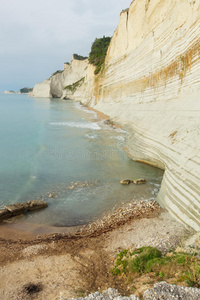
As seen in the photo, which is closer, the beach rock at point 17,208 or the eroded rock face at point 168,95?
the eroded rock face at point 168,95

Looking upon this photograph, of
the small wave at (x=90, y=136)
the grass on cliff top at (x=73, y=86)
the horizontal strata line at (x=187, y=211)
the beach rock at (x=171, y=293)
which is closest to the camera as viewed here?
the beach rock at (x=171, y=293)

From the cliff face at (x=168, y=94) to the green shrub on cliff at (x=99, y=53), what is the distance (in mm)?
19624

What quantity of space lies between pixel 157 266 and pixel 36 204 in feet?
15.9

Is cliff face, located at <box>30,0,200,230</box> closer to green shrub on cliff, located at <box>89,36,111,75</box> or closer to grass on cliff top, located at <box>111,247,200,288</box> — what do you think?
grass on cliff top, located at <box>111,247,200,288</box>

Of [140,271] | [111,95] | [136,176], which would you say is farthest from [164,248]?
[111,95]

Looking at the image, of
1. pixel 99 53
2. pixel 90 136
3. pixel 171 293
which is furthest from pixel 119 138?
pixel 99 53

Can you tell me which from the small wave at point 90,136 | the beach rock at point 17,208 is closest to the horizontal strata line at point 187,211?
the beach rock at point 17,208

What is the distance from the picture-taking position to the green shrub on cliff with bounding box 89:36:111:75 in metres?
43.7

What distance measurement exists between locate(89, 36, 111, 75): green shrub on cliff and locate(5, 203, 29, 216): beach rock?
130ft

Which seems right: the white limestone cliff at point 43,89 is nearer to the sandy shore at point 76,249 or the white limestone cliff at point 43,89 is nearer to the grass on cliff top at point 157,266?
the sandy shore at point 76,249

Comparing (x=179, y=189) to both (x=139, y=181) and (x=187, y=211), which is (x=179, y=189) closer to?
(x=187, y=211)

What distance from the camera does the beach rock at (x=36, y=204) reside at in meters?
7.17

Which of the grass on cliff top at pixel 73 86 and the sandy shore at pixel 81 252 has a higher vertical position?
the grass on cliff top at pixel 73 86

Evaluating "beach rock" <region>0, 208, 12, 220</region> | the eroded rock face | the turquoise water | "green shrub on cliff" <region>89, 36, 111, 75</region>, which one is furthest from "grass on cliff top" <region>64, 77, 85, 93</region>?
"beach rock" <region>0, 208, 12, 220</region>
